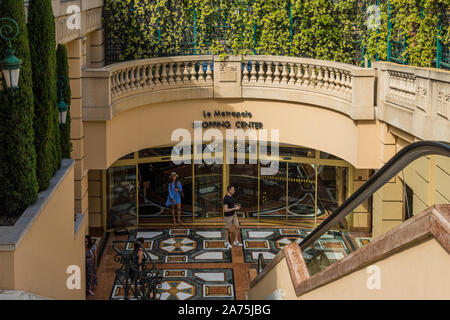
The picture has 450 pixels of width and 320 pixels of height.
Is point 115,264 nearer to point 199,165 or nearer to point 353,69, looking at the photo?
point 199,165

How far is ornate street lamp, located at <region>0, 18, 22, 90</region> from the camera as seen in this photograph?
620 cm

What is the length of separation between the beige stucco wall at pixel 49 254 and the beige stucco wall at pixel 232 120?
453cm

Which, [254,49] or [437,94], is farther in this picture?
[254,49]

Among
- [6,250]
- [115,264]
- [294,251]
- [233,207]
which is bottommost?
[115,264]

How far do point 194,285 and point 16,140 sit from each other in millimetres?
7866

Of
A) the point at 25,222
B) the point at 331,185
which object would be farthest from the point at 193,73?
the point at 25,222

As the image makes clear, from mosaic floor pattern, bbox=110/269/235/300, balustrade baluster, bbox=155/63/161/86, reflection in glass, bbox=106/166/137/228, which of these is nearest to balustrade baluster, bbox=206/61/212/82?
balustrade baluster, bbox=155/63/161/86

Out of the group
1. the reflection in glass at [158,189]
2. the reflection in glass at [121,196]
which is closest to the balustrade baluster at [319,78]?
the reflection in glass at [158,189]

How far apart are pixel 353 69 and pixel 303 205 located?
15.9ft

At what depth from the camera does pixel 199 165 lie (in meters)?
17.9

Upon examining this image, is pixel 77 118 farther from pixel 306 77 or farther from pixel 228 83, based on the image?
pixel 306 77

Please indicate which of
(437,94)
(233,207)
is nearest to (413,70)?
(437,94)

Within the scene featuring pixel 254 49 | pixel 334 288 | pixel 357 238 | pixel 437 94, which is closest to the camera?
pixel 357 238

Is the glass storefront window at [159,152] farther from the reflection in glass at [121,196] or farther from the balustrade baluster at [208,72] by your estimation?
the balustrade baluster at [208,72]
